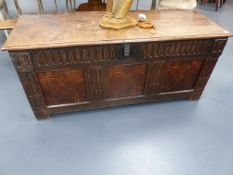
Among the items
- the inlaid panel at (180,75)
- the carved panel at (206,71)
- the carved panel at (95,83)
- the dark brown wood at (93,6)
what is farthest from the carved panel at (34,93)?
the dark brown wood at (93,6)

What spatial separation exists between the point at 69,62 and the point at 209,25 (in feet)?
3.58

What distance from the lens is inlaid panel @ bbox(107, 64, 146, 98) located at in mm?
1342

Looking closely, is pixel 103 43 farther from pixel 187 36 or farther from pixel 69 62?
pixel 187 36

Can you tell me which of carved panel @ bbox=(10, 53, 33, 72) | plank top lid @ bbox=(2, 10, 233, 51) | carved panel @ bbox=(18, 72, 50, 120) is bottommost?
carved panel @ bbox=(18, 72, 50, 120)

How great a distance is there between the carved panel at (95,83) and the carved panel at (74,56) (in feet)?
0.28

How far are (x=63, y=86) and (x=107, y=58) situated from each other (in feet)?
1.29

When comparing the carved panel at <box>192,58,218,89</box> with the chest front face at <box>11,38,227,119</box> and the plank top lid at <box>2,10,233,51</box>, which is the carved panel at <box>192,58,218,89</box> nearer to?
the chest front face at <box>11,38,227,119</box>

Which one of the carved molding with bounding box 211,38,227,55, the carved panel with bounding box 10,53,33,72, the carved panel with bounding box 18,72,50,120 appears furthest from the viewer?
the carved molding with bounding box 211,38,227,55

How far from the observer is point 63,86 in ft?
4.42

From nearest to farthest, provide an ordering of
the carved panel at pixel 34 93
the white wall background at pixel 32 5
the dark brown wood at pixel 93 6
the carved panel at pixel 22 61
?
1. the carved panel at pixel 22 61
2. the carved panel at pixel 34 93
3. the dark brown wood at pixel 93 6
4. the white wall background at pixel 32 5

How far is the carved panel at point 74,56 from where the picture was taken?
1151mm

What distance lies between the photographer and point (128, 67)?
4.39 feet

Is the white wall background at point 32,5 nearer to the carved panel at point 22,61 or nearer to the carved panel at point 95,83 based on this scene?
the carved panel at point 22,61

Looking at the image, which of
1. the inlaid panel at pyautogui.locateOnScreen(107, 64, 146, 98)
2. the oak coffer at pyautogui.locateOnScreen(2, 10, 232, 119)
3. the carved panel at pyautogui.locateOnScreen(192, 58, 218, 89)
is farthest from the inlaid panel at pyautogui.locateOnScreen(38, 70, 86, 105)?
the carved panel at pyautogui.locateOnScreen(192, 58, 218, 89)
